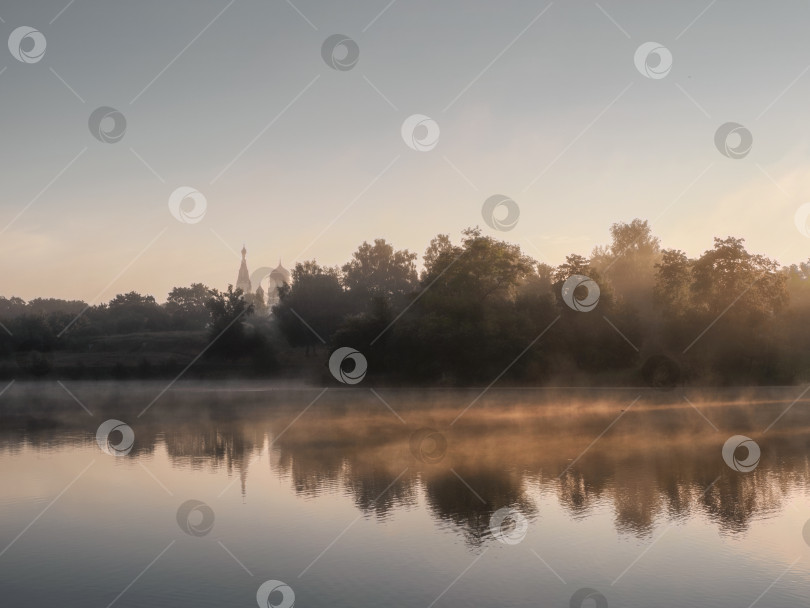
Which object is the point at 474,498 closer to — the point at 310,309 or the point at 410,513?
the point at 410,513

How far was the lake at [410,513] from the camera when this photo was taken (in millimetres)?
17000

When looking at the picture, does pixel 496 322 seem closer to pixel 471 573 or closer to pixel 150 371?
pixel 150 371

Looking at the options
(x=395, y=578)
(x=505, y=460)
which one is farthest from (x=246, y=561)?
(x=505, y=460)

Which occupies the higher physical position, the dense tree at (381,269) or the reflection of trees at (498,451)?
the dense tree at (381,269)

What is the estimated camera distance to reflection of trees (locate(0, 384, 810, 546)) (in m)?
25.3

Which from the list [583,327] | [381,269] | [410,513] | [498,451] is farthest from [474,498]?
[381,269]

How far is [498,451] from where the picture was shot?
36.7 meters

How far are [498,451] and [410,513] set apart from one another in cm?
1334

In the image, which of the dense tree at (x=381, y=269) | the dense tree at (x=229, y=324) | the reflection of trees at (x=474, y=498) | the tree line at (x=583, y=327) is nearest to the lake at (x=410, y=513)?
the reflection of trees at (x=474, y=498)

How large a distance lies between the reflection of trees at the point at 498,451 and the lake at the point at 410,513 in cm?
16

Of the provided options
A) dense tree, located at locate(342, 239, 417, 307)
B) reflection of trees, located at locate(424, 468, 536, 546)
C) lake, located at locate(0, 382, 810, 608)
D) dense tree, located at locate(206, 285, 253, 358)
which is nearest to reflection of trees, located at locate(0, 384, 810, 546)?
reflection of trees, located at locate(424, 468, 536, 546)

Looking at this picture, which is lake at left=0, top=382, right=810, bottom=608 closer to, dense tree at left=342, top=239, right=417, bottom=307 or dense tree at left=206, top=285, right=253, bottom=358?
dense tree at left=206, top=285, right=253, bottom=358

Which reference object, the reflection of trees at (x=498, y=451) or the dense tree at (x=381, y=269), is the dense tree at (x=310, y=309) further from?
the reflection of trees at (x=498, y=451)

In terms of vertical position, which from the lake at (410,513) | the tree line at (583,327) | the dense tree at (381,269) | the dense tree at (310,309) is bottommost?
the lake at (410,513)
